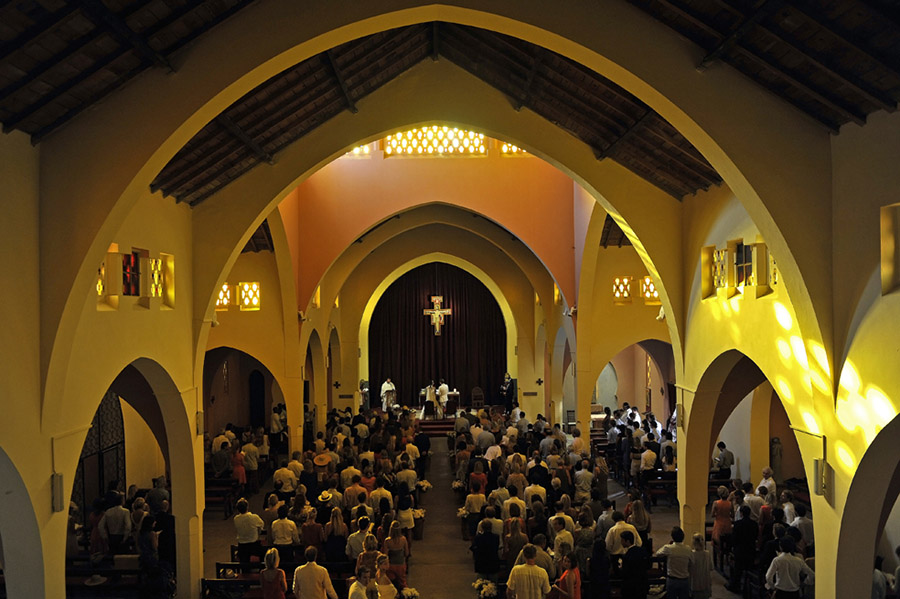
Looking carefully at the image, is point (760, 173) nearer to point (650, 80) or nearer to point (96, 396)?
point (650, 80)

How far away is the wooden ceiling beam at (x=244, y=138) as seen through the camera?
9.32m

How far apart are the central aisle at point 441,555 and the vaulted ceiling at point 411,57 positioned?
23.1 feet

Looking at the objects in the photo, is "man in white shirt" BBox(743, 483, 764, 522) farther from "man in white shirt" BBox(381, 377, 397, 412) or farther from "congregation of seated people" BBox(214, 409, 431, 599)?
"man in white shirt" BBox(381, 377, 397, 412)

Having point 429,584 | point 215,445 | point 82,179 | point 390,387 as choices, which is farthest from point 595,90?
point 390,387

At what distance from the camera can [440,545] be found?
14.3m

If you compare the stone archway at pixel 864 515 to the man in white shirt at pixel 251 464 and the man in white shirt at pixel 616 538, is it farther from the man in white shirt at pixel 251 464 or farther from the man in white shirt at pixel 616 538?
the man in white shirt at pixel 251 464

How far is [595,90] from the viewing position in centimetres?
974

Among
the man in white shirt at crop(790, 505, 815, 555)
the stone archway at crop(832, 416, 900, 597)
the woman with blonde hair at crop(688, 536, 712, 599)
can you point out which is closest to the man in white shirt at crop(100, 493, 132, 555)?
the woman with blonde hair at crop(688, 536, 712, 599)

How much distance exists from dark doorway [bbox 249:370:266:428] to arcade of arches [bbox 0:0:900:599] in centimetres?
896

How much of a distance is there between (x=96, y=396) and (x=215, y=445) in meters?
9.81

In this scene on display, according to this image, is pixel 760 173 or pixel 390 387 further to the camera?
pixel 390 387

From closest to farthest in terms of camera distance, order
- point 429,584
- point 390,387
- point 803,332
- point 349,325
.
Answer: point 803,332 < point 429,584 < point 349,325 < point 390,387

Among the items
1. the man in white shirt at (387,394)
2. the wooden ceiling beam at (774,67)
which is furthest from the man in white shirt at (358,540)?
the man in white shirt at (387,394)

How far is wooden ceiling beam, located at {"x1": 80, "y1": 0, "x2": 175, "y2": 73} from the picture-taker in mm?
5656
